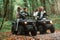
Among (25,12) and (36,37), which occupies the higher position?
(25,12)

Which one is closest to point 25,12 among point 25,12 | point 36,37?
point 25,12

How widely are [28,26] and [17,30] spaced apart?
0.93 feet

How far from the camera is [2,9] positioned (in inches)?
275

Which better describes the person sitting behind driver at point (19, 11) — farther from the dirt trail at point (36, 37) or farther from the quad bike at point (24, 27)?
the dirt trail at point (36, 37)

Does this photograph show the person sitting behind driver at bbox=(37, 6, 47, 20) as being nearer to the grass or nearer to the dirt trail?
the grass

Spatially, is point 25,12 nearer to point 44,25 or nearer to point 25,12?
point 25,12

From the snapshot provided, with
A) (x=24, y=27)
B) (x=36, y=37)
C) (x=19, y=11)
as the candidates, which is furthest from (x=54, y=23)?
(x=19, y=11)

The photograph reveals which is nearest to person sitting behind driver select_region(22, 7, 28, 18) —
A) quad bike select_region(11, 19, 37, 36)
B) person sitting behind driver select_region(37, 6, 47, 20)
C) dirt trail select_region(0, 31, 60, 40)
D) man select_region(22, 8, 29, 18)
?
man select_region(22, 8, 29, 18)

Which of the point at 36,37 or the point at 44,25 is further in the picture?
the point at 44,25

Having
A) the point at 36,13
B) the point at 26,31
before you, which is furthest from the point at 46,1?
the point at 26,31

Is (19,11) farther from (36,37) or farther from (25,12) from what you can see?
(36,37)

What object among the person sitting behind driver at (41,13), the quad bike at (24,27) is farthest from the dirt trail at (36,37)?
the person sitting behind driver at (41,13)

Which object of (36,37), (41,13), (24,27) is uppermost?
(41,13)

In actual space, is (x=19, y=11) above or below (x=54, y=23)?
above
